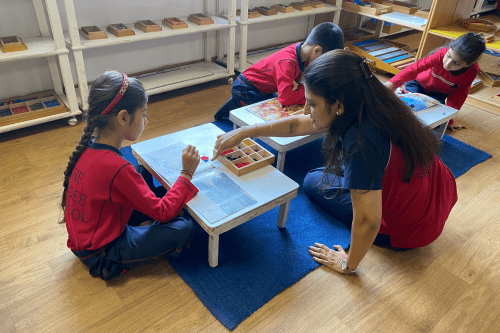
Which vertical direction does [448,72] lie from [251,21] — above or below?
below

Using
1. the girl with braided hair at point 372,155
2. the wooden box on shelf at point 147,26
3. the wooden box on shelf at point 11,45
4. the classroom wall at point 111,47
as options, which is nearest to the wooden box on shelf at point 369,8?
the classroom wall at point 111,47

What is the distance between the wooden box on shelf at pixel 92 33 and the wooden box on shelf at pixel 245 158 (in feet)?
4.42

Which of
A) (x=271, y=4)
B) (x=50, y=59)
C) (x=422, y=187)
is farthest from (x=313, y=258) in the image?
(x=271, y=4)

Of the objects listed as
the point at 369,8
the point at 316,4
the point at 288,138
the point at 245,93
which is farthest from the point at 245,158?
the point at 369,8

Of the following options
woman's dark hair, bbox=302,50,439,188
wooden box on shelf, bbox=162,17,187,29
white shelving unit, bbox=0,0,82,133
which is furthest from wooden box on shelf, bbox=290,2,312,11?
woman's dark hair, bbox=302,50,439,188

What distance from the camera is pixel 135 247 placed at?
1438 mm

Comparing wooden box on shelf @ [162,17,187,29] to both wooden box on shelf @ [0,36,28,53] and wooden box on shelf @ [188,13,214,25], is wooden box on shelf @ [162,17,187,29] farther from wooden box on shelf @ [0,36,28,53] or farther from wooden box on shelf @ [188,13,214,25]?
wooden box on shelf @ [0,36,28,53]

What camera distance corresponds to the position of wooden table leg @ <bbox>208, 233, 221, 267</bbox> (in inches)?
57.0

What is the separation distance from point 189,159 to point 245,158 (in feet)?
1.09

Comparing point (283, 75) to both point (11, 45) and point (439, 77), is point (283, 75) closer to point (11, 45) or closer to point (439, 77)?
point (439, 77)

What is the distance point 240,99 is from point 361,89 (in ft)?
4.85

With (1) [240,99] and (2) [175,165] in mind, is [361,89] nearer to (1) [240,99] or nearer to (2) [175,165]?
(2) [175,165]

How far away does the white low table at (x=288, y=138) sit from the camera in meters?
1.90

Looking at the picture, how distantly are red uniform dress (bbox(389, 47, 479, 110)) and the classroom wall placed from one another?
1.67 metres
